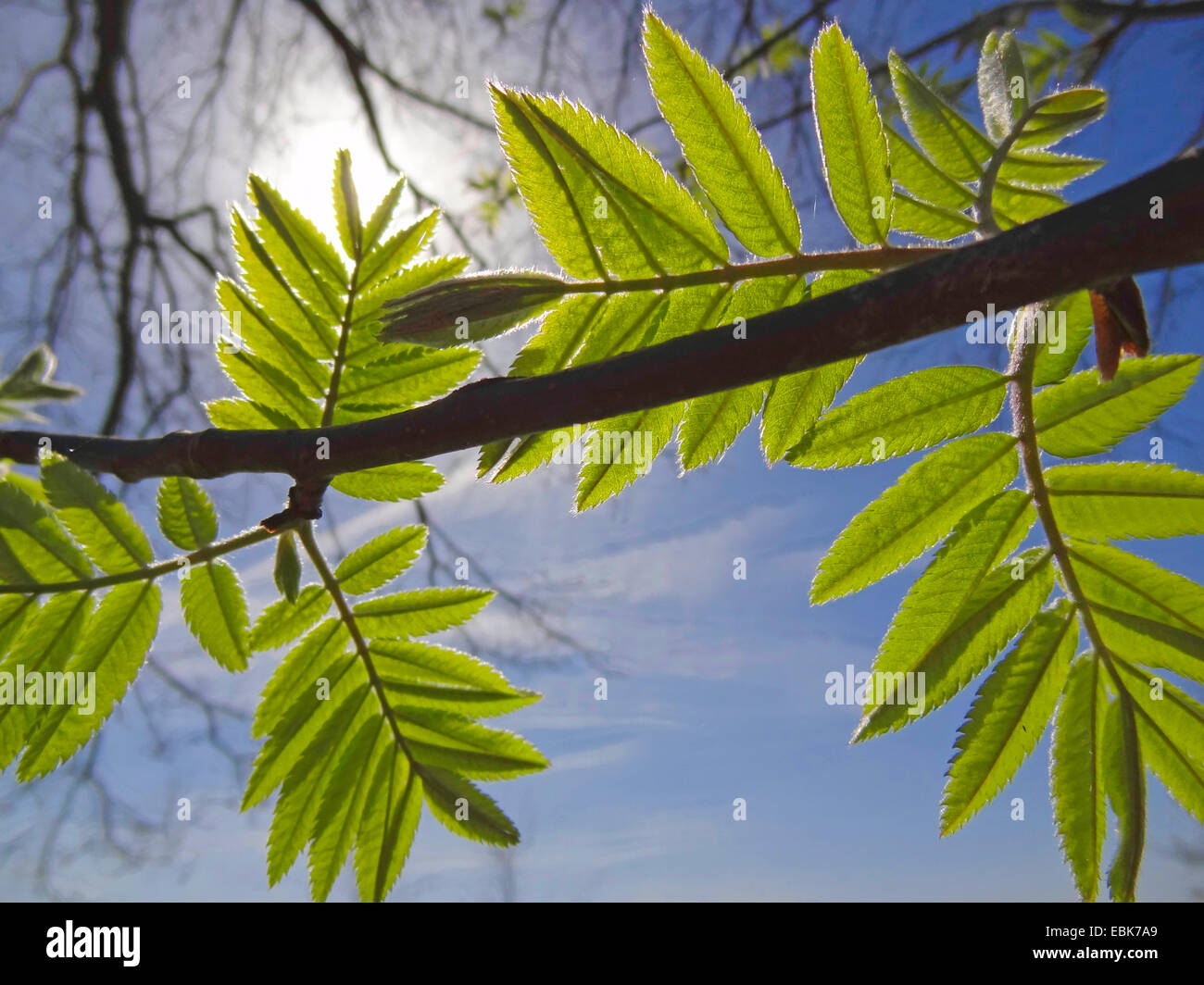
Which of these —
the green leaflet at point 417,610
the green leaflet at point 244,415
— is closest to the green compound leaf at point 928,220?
the green leaflet at point 417,610

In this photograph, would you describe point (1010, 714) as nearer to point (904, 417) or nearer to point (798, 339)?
point (904, 417)

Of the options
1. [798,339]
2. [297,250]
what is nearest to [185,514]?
[297,250]

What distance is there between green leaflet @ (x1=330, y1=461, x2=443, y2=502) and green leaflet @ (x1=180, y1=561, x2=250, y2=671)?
28 cm

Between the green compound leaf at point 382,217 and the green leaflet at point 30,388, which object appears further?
the green leaflet at point 30,388

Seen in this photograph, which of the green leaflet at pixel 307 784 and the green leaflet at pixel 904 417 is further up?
the green leaflet at pixel 904 417

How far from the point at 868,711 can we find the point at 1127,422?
23.6 inches

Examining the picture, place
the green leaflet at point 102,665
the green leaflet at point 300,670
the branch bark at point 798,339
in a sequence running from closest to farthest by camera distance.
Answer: the branch bark at point 798,339 → the green leaflet at point 102,665 → the green leaflet at point 300,670

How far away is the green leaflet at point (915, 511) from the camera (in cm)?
123

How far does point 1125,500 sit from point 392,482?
1211mm

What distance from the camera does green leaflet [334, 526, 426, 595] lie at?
1673 millimetres

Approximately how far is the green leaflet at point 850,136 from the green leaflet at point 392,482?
0.82 metres

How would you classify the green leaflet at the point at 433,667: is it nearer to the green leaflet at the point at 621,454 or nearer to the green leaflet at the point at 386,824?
the green leaflet at the point at 386,824

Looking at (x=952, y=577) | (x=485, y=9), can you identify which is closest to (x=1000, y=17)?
(x=485, y=9)

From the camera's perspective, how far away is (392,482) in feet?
5.13
